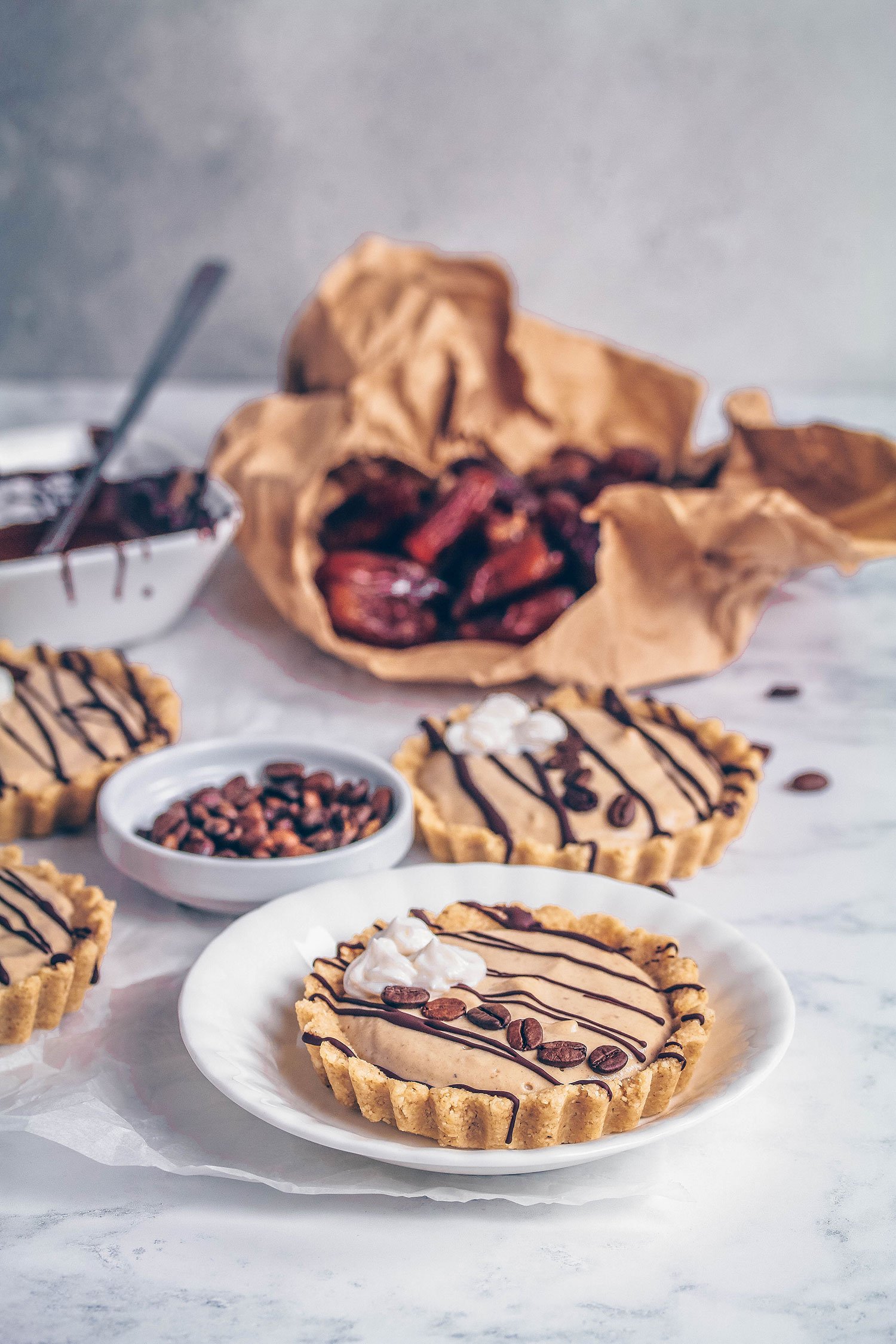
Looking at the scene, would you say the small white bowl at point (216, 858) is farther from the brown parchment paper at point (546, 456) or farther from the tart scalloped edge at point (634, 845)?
the brown parchment paper at point (546, 456)

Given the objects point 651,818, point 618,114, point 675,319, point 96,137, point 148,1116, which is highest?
point 618,114

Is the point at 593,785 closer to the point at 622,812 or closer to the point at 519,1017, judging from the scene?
the point at 622,812

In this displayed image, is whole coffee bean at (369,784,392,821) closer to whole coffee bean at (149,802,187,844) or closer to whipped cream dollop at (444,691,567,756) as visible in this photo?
whipped cream dollop at (444,691,567,756)

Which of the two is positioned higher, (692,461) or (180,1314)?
(692,461)

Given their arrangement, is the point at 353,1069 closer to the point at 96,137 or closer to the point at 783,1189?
the point at 783,1189

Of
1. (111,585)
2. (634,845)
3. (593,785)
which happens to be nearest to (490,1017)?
(634,845)

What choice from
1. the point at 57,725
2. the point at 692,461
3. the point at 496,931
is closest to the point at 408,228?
the point at 692,461
